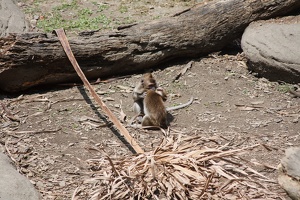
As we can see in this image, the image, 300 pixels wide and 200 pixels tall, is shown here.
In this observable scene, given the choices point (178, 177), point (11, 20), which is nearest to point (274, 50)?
point (178, 177)

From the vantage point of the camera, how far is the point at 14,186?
5.36 m

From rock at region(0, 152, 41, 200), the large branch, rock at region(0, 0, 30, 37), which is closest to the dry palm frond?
rock at region(0, 152, 41, 200)

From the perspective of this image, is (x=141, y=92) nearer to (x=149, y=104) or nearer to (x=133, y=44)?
(x=149, y=104)

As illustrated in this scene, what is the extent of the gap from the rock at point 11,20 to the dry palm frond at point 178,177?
3.84 m

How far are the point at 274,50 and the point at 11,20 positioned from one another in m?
4.27

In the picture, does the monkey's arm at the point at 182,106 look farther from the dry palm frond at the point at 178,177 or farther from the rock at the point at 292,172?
the rock at the point at 292,172

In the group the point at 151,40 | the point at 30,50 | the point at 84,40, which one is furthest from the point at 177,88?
the point at 30,50

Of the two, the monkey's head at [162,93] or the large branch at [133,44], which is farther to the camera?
the large branch at [133,44]

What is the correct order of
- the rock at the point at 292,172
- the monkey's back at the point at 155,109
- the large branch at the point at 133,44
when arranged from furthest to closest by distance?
the large branch at the point at 133,44 → the monkey's back at the point at 155,109 → the rock at the point at 292,172

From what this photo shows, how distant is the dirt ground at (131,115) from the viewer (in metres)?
6.27

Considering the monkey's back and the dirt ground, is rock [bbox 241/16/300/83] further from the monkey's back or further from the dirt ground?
the monkey's back

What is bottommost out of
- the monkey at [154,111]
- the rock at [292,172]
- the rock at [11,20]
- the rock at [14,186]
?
the rock at [292,172]

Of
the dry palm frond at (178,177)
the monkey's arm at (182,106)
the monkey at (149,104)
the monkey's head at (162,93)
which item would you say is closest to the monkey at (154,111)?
the monkey at (149,104)

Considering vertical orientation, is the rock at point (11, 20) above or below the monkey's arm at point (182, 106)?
above
